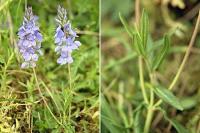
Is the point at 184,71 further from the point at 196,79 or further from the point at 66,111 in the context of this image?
the point at 66,111

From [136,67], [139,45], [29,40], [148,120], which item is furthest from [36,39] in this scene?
[136,67]

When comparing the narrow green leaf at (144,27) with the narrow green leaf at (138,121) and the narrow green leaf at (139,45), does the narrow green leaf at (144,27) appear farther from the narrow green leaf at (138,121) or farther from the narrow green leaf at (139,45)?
the narrow green leaf at (138,121)

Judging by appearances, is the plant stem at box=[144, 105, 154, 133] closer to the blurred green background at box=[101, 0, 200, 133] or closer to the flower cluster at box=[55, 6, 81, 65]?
the blurred green background at box=[101, 0, 200, 133]

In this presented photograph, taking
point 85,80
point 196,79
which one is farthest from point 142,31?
point 196,79

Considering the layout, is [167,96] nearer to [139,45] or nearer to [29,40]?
A: [139,45]

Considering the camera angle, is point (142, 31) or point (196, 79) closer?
point (142, 31)

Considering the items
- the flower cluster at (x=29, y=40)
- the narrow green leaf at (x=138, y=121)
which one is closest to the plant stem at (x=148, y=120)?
the narrow green leaf at (x=138, y=121)
